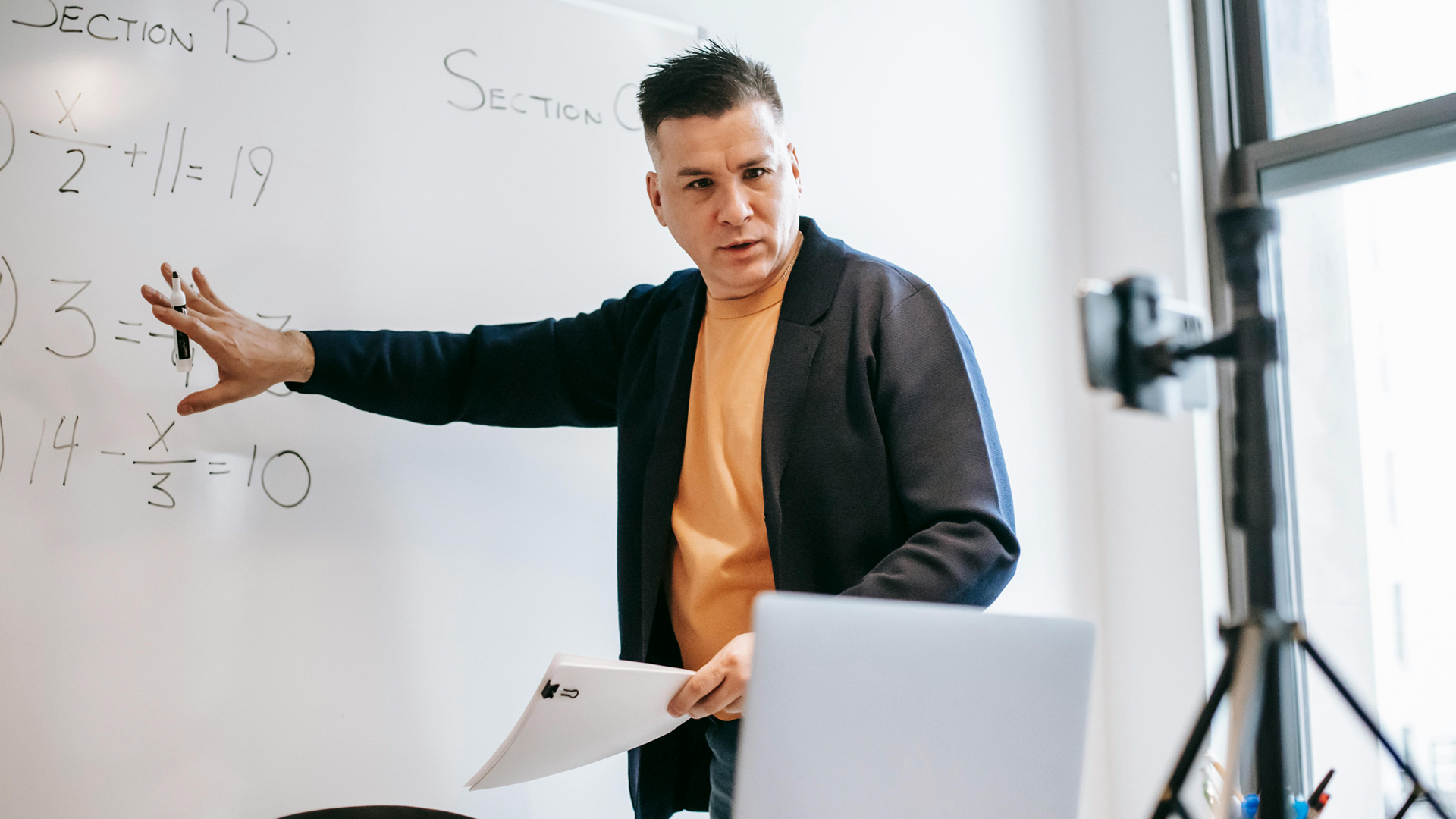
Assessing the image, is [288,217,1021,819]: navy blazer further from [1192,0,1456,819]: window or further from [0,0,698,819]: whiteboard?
[1192,0,1456,819]: window

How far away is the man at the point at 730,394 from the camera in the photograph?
1.02 m

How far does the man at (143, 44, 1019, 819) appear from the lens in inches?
40.2

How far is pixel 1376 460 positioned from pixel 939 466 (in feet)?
4.43

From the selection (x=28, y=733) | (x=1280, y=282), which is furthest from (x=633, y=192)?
(x=1280, y=282)

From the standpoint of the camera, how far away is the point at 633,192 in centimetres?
155

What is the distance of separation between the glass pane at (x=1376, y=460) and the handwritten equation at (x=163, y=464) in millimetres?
1886

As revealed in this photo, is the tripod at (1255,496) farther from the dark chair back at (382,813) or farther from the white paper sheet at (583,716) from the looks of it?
the dark chair back at (382,813)

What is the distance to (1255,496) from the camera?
0.61m

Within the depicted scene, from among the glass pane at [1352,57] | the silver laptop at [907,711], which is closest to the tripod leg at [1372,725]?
the silver laptop at [907,711]

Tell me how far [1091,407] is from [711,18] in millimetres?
1193

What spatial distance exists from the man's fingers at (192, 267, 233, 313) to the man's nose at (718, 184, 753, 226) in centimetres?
60

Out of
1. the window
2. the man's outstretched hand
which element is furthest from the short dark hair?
the window

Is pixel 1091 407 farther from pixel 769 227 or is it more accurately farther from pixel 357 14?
pixel 357 14

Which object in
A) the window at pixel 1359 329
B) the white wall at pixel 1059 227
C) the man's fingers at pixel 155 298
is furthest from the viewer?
the white wall at pixel 1059 227
